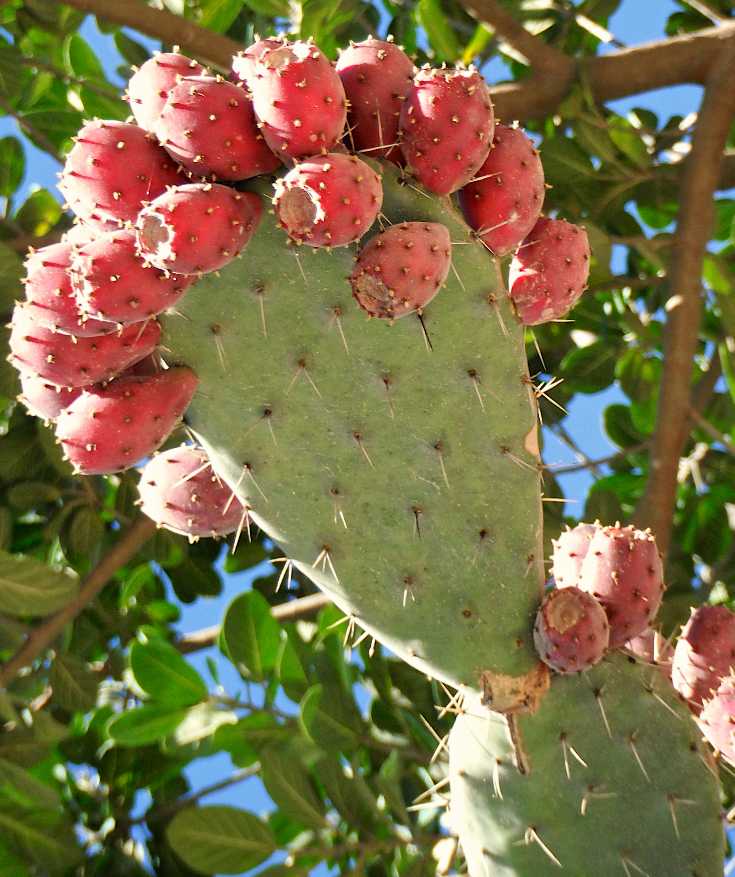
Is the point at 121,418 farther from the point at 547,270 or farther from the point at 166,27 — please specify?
the point at 166,27

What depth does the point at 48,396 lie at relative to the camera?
1.18 meters

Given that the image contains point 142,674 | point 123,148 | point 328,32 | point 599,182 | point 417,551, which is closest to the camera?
point 123,148

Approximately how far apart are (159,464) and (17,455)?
0.92m

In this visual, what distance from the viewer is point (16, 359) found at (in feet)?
3.72

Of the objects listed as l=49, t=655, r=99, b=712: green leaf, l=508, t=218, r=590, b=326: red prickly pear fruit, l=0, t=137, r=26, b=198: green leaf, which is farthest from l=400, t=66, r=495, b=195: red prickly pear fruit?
l=0, t=137, r=26, b=198: green leaf

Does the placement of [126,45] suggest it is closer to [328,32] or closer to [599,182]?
[328,32]

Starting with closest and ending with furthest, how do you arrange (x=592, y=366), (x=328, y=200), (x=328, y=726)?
(x=328, y=200)
(x=328, y=726)
(x=592, y=366)

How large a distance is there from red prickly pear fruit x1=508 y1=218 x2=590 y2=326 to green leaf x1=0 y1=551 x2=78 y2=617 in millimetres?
706

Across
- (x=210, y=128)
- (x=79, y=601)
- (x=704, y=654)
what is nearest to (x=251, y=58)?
(x=210, y=128)

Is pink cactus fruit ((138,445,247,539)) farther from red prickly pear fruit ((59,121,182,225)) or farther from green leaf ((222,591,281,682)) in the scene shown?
green leaf ((222,591,281,682))

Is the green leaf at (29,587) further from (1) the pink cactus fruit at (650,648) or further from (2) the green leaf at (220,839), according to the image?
(1) the pink cactus fruit at (650,648)

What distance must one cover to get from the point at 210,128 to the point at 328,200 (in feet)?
0.40

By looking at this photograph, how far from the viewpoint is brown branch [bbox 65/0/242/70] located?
6.37ft

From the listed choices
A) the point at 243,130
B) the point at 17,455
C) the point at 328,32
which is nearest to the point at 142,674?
the point at 17,455
